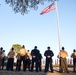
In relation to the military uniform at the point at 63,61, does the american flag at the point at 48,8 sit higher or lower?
higher

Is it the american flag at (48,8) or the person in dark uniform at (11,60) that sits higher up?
the american flag at (48,8)

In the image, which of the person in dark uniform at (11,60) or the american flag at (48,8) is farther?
the american flag at (48,8)

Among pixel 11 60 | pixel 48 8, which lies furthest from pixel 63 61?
pixel 48 8

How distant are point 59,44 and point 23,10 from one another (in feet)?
15.6

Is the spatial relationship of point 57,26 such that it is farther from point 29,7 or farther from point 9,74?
point 9,74

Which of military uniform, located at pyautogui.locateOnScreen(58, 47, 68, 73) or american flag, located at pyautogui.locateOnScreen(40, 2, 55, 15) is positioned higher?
american flag, located at pyautogui.locateOnScreen(40, 2, 55, 15)

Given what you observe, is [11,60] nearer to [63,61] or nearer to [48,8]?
[63,61]

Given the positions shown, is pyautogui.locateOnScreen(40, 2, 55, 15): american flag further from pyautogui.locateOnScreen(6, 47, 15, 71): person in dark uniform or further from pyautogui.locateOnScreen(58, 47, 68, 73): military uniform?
pyautogui.locateOnScreen(6, 47, 15, 71): person in dark uniform

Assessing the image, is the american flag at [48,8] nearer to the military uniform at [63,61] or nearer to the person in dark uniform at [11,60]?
the military uniform at [63,61]

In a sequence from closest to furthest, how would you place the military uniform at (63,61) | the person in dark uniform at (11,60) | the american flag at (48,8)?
1. the military uniform at (63,61)
2. the person in dark uniform at (11,60)
3. the american flag at (48,8)

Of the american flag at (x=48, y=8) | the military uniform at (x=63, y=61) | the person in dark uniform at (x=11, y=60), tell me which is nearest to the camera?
the military uniform at (x=63, y=61)

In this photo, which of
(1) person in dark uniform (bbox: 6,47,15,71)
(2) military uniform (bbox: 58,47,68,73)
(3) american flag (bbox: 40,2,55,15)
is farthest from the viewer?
(3) american flag (bbox: 40,2,55,15)

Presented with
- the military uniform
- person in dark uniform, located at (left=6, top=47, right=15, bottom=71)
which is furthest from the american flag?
person in dark uniform, located at (left=6, top=47, right=15, bottom=71)

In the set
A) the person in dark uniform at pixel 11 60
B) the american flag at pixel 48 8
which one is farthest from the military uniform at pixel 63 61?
the american flag at pixel 48 8
